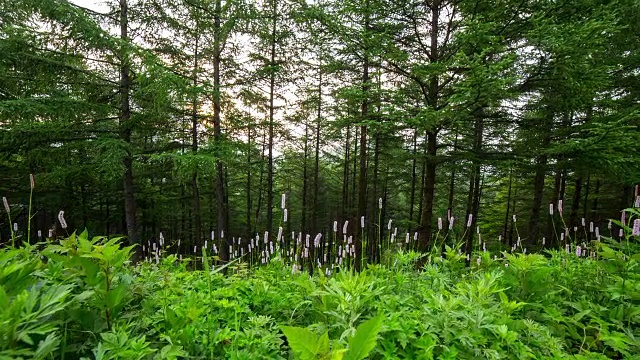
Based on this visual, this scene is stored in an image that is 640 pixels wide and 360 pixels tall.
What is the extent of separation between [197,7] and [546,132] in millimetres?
9491

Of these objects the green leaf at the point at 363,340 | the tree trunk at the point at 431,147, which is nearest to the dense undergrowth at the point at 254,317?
the green leaf at the point at 363,340

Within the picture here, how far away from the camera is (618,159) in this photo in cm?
491

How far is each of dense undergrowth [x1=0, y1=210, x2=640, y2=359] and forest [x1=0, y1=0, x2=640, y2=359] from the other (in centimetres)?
1

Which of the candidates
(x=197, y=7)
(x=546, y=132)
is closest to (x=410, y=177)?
(x=546, y=132)

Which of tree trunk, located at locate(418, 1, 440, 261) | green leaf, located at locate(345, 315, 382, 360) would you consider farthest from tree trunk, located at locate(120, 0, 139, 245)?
green leaf, located at locate(345, 315, 382, 360)

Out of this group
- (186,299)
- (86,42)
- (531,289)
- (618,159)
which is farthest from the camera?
(86,42)

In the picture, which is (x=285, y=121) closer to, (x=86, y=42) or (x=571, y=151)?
(x=86, y=42)

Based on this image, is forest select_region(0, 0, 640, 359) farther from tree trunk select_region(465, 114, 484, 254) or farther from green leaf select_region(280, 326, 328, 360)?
tree trunk select_region(465, 114, 484, 254)

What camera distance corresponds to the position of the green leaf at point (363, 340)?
108cm

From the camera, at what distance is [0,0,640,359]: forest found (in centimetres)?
144

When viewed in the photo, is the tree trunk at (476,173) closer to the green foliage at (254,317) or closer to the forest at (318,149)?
the forest at (318,149)

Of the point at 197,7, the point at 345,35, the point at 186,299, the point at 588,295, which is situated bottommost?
the point at 588,295

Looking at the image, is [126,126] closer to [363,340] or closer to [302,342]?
[302,342]

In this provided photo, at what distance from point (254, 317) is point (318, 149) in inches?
635
